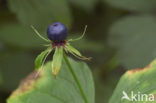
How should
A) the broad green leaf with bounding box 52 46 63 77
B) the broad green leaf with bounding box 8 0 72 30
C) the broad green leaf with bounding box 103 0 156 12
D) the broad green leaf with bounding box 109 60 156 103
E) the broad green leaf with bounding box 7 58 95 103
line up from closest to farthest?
the broad green leaf with bounding box 52 46 63 77 → the broad green leaf with bounding box 109 60 156 103 → the broad green leaf with bounding box 7 58 95 103 → the broad green leaf with bounding box 8 0 72 30 → the broad green leaf with bounding box 103 0 156 12

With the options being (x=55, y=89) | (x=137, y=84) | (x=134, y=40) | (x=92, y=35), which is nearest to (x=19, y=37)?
(x=92, y=35)

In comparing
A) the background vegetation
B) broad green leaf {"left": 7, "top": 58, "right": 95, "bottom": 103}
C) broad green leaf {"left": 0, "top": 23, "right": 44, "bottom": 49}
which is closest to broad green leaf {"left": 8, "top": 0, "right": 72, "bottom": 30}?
the background vegetation

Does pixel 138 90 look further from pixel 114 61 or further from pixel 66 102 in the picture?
pixel 114 61

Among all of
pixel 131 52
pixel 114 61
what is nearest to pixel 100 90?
pixel 114 61

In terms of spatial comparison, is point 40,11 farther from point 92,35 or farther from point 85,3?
point 92,35

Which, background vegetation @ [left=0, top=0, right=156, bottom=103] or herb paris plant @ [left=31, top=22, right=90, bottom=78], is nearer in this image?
herb paris plant @ [left=31, top=22, right=90, bottom=78]

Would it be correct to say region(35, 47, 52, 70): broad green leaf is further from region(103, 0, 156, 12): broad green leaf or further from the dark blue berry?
region(103, 0, 156, 12): broad green leaf

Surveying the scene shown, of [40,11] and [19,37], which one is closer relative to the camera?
[40,11]
